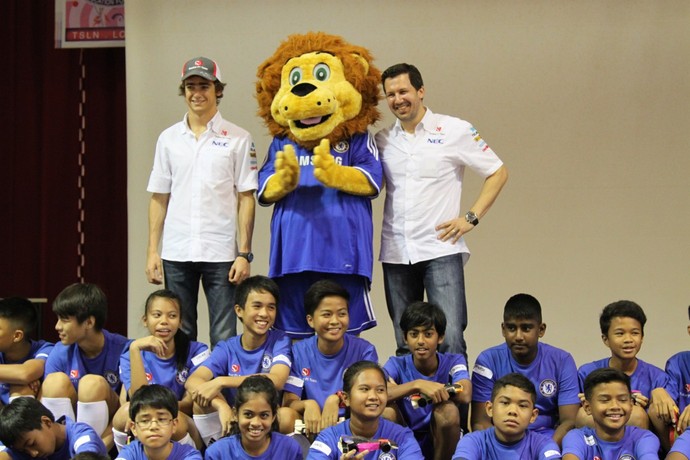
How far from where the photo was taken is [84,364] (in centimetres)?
421

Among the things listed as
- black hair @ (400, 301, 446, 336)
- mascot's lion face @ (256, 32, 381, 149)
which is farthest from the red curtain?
black hair @ (400, 301, 446, 336)

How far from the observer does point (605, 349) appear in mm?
6156

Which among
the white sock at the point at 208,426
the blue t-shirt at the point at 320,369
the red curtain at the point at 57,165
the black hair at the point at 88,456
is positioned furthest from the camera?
the red curtain at the point at 57,165

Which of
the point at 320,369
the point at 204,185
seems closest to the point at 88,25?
the point at 204,185

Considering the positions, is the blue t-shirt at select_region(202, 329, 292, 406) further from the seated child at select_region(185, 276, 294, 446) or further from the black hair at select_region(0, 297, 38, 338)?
the black hair at select_region(0, 297, 38, 338)

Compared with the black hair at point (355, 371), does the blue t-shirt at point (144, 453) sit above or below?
below

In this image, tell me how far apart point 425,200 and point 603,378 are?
1060 millimetres

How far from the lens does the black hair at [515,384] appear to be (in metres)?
3.73

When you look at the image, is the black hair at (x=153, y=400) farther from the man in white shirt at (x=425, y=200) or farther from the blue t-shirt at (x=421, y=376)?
the man in white shirt at (x=425, y=200)

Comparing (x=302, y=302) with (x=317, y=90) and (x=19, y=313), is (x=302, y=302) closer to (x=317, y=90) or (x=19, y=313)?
(x=317, y=90)

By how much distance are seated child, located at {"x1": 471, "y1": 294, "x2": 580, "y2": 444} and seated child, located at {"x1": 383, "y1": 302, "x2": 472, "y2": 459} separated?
0.55 ft

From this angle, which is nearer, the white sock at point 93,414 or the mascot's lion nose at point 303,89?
the white sock at point 93,414

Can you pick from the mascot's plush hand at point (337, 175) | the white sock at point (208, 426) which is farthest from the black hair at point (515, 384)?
the white sock at point (208, 426)

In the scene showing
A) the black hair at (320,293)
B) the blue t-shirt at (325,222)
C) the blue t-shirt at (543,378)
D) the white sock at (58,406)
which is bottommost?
the white sock at (58,406)
